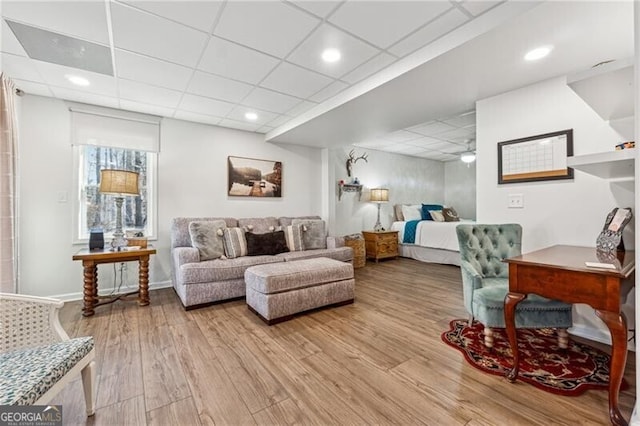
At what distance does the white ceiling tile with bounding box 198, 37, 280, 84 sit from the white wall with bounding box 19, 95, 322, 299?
171 cm

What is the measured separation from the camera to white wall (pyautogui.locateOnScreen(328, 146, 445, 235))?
5570 mm

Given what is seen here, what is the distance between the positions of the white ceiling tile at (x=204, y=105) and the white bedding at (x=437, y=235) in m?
4.10

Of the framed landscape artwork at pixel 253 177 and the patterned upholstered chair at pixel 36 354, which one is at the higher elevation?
the framed landscape artwork at pixel 253 177

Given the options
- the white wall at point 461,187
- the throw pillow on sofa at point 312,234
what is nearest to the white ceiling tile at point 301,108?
the throw pillow on sofa at point 312,234

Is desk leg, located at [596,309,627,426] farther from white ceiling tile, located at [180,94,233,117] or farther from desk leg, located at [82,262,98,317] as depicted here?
desk leg, located at [82,262,98,317]

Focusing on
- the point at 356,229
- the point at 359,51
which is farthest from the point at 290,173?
the point at 359,51

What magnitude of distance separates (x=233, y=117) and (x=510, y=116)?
129 inches

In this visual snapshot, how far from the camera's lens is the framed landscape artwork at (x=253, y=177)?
13.9ft

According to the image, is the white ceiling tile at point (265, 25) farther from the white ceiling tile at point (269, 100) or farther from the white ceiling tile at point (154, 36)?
the white ceiling tile at point (269, 100)

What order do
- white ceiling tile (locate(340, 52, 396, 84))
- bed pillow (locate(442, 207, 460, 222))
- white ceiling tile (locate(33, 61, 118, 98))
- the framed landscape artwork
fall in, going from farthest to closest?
bed pillow (locate(442, 207, 460, 222))
the framed landscape artwork
white ceiling tile (locate(33, 61, 118, 98))
white ceiling tile (locate(340, 52, 396, 84))

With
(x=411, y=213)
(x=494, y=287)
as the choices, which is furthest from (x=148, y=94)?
(x=411, y=213)

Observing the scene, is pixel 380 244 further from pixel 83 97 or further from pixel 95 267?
pixel 83 97

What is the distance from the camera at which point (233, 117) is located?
3.72 metres

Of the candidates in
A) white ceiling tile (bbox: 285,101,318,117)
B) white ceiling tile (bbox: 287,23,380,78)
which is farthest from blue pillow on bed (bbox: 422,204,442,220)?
white ceiling tile (bbox: 287,23,380,78)
